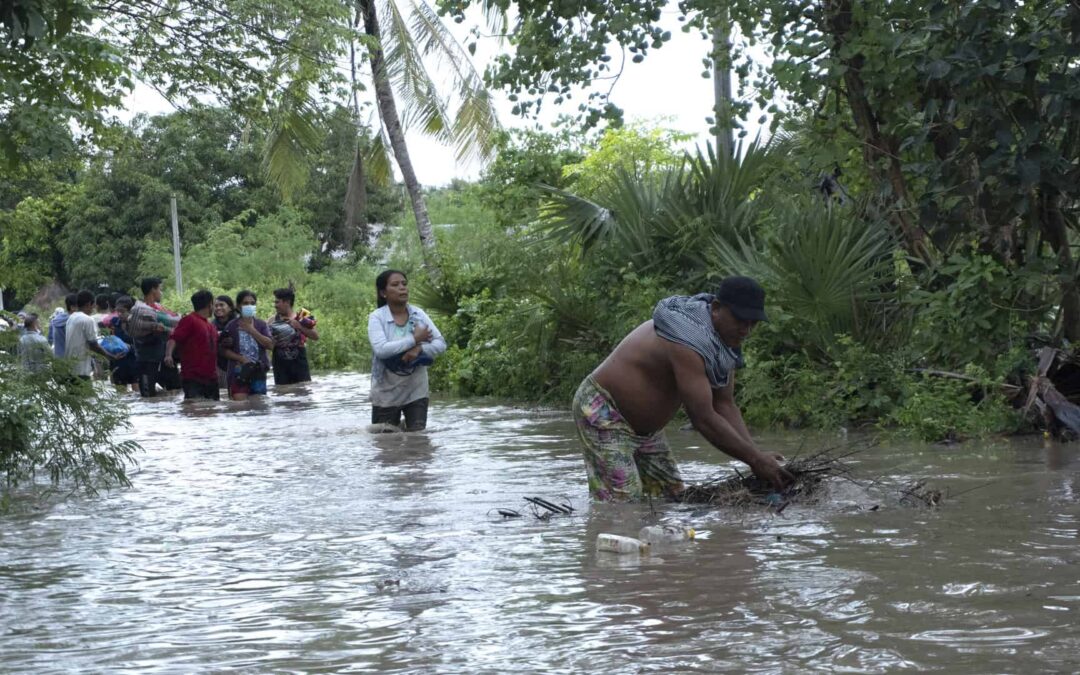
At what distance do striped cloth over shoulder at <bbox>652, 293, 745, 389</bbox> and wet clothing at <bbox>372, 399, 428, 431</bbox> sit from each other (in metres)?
5.52

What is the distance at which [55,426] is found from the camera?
10.1 metres

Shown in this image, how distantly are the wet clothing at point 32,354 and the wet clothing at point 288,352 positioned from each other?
9183 millimetres

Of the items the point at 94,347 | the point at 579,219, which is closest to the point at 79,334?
the point at 94,347

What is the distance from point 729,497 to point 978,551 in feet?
5.29

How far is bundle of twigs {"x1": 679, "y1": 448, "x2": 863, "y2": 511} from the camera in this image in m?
7.88

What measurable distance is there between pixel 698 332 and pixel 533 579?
1739 mm

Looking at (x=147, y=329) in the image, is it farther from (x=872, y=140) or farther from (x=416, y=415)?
(x=872, y=140)

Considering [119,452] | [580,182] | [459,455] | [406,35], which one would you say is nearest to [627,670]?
[119,452]

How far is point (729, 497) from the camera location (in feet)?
26.1

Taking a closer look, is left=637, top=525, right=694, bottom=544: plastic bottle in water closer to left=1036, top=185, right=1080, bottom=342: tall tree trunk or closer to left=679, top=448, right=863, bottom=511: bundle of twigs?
left=679, top=448, right=863, bottom=511: bundle of twigs

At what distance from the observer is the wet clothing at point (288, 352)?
19297 millimetres

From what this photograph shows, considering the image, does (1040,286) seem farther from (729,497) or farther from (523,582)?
(523,582)

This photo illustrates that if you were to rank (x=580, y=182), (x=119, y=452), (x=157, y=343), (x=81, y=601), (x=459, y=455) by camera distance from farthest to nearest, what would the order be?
1. (x=580, y=182)
2. (x=157, y=343)
3. (x=459, y=455)
4. (x=119, y=452)
5. (x=81, y=601)

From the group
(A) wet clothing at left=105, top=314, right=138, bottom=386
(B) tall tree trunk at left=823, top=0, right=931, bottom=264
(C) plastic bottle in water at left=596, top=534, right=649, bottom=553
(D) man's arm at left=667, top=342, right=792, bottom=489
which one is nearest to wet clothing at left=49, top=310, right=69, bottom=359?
(A) wet clothing at left=105, top=314, right=138, bottom=386
